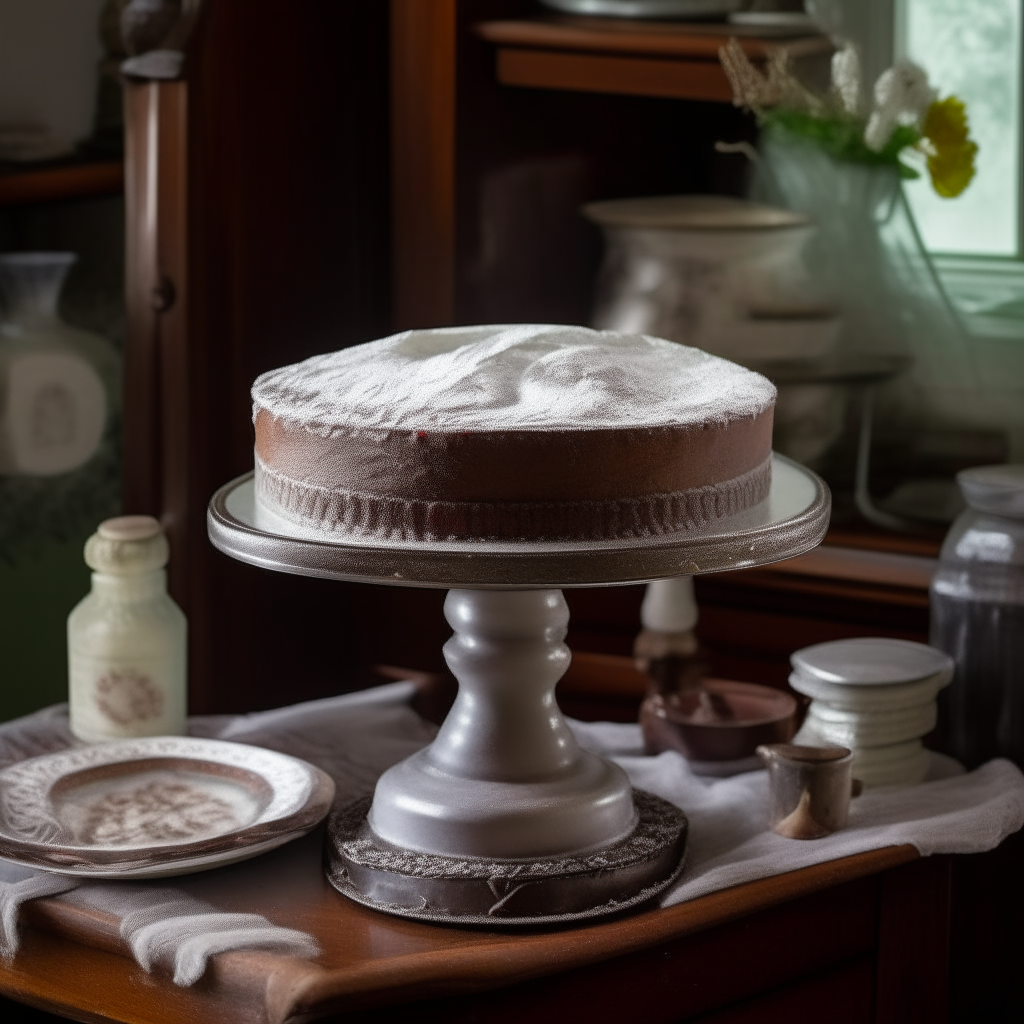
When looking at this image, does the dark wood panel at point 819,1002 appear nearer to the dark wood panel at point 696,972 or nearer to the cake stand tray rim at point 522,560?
the dark wood panel at point 696,972

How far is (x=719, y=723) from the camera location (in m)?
1.14

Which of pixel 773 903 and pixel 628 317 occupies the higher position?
pixel 628 317

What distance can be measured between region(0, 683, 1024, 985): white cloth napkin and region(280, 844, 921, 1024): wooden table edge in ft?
0.03

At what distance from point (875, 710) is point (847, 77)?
45 cm

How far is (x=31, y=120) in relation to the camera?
1255mm

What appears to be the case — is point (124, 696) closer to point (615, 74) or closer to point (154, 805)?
point (154, 805)

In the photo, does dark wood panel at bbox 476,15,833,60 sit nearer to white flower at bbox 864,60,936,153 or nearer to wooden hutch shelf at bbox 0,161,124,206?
white flower at bbox 864,60,936,153

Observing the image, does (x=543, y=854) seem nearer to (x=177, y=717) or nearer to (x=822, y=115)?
(x=177, y=717)

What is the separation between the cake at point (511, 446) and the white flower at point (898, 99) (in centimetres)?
40

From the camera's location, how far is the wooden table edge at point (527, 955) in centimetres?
81

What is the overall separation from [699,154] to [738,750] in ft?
1.81

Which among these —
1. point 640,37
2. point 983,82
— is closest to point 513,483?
point 640,37

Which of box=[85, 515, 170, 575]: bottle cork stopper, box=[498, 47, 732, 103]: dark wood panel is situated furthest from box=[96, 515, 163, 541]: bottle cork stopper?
box=[498, 47, 732, 103]: dark wood panel

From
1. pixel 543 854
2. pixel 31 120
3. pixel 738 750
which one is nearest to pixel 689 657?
pixel 738 750
